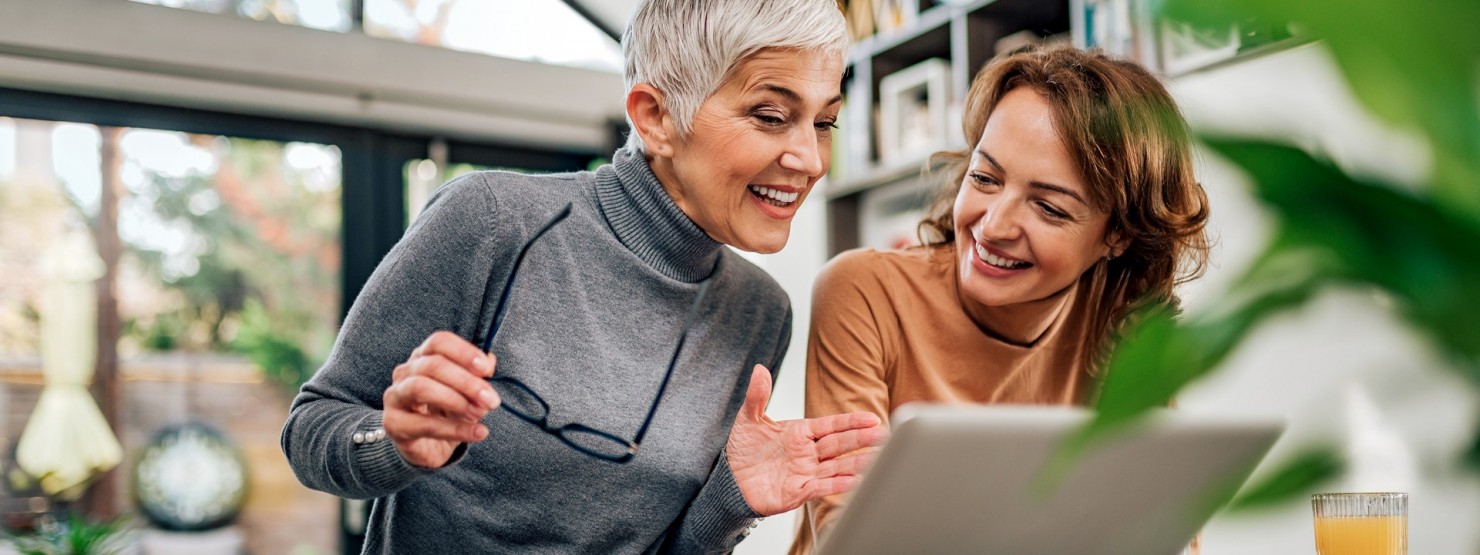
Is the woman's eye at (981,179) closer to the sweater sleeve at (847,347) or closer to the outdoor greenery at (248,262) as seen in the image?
the sweater sleeve at (847,347)

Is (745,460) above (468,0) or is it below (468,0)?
below

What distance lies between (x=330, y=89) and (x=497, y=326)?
3305 mm

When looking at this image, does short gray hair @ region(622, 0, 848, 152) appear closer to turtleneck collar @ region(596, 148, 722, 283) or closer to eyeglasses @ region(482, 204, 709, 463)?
turtleneck collar @ region(596, 148, 722, 283)

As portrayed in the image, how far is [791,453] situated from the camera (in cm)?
126

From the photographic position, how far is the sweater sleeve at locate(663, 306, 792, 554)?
1.29 metres

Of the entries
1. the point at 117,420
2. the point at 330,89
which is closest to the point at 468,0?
the point at 330,89

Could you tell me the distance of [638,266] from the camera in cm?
142

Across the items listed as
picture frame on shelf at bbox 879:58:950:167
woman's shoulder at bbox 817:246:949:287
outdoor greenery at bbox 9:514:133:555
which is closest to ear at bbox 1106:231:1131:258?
woman's shoulder at bbox 817:246:949:287

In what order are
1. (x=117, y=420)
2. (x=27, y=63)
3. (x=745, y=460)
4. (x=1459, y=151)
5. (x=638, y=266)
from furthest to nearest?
(x=117, y=420) → (x=27, y=63) → (x=638, y=266) → (x=745, y=460) → (x=1459, y=151)

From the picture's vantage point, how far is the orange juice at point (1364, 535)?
113cm

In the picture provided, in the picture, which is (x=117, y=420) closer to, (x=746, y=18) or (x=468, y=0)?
(x=468, y=0)

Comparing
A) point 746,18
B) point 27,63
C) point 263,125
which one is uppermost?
point 746,18

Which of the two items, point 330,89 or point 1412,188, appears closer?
point 1412,188

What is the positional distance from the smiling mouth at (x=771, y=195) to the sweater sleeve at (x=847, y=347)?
22cm
